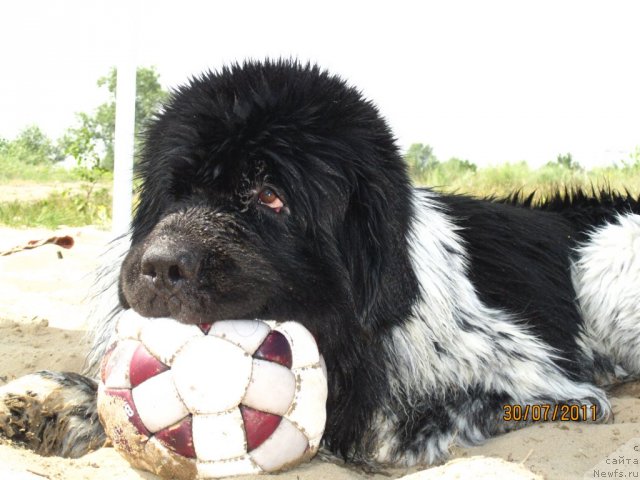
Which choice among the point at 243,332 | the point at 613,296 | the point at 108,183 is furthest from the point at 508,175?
the point at 243,332

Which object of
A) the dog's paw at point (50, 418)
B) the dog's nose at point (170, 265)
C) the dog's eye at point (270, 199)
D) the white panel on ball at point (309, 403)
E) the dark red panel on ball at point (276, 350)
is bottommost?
the dog's paw at point (50, 418)

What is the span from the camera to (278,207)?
8.98 ft

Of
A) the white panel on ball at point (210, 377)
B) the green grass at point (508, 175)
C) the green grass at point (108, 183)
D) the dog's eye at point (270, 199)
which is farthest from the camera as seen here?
the green grass at point (508, 175)

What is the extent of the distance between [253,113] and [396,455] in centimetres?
137

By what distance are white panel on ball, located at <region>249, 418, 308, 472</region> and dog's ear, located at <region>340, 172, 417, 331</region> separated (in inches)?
19.2

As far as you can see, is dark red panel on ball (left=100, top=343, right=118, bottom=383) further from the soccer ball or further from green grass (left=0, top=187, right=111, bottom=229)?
green grass (left=0, top=187, right=111, bottom=229)

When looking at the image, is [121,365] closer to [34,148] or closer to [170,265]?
[170,265]

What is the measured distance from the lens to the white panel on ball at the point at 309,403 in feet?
8.19

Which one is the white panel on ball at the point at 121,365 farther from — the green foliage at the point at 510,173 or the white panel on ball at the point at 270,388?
the green foliage at the point at 510,173

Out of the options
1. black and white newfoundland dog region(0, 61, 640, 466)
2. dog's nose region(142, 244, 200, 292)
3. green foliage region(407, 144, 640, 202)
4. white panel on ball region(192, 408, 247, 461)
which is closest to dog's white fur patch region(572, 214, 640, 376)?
black and white newfoundland dog region(0, 61, 640, 466)

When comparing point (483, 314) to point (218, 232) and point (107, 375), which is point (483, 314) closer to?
point (218, 232)


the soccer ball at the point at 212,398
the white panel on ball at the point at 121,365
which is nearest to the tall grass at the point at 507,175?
the soccer ball at the point at 212,398

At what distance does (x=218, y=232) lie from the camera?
2.58m

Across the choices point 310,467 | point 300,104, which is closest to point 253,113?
point 300,104
